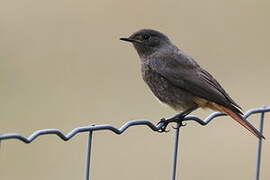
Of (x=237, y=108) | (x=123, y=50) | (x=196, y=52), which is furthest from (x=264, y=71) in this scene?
(x=237, y=108)

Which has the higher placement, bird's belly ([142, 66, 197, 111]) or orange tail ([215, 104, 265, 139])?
bird's belly ([142, 66, 197, 111])

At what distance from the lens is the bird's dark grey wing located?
6781 millimetres

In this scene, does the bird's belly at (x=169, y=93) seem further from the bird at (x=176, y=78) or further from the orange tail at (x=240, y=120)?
the orange tail at (x=240, y=120)

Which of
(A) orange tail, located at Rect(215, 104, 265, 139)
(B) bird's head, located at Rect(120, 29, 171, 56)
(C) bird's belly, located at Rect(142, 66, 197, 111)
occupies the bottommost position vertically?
(A) orange tail, located at Rect(215, 104, 265, 139)

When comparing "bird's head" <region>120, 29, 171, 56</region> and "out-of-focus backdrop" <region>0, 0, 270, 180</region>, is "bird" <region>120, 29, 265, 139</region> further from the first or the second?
"out-of-focus backdrop" <region>0, 0, 270, 180</region>

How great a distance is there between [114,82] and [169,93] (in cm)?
510

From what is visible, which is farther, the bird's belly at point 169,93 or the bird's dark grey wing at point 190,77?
the bird's belly at point 169,93

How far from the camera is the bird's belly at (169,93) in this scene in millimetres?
7082

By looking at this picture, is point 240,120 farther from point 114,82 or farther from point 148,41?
point 114,82

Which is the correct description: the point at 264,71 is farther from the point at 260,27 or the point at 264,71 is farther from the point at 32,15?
the point at 32,15

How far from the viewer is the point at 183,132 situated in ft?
35.0

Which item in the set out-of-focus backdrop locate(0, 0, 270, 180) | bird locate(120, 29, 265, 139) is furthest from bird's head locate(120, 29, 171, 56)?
out-of-focus backdrop locate(0, 0, 270, 180)

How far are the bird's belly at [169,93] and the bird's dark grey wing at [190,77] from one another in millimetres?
33

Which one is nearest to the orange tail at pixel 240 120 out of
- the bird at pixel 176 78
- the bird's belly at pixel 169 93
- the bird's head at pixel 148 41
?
the bird at pixel 176 78
